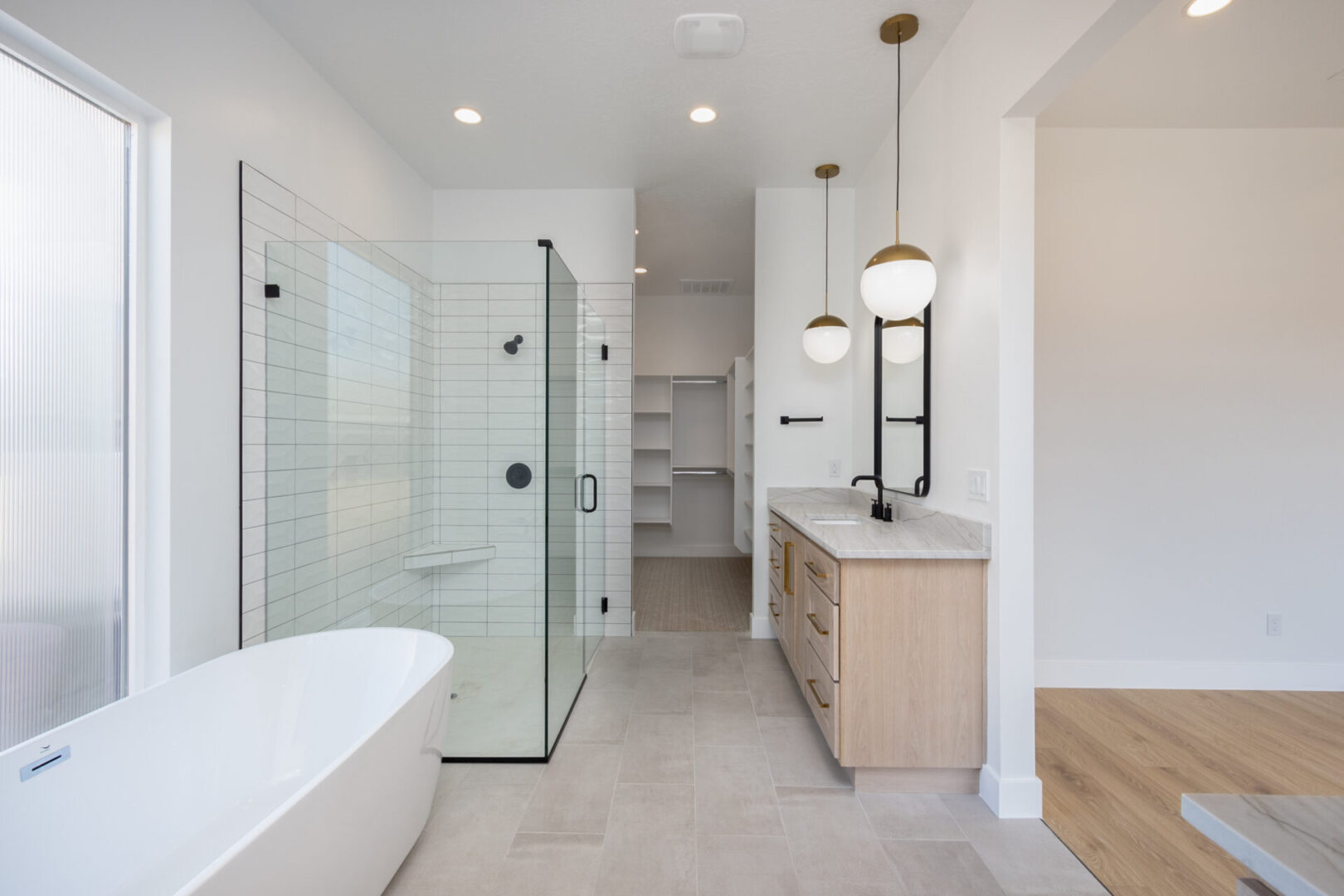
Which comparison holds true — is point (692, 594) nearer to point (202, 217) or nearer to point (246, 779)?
point (246, 779)

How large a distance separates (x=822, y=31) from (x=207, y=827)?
3320 millimetres

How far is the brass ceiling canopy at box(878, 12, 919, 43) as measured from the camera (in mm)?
2236

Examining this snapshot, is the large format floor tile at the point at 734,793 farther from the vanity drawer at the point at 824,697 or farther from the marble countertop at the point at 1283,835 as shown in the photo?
the marble countertop at the point at 1283,835

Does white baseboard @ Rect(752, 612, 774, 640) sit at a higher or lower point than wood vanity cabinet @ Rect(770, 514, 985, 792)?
lower

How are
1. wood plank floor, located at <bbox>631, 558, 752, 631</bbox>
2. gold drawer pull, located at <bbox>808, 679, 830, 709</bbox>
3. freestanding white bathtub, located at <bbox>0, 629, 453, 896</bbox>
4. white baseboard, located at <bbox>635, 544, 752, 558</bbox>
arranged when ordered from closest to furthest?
1. freestanding white bathtub, located at <bbox>0, 629, 453, 896</bbox>
2. gold drawer pull, located at <bbox>808, 679, 830, 709</bbox>
3. wood plank floor, located at <bbox>631, 558, 752, 631</bbox>
4. white baseboard, located at <bbox>635, 544, 752, 558</bbox>

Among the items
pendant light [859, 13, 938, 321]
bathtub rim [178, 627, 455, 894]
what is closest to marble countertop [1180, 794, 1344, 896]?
bathtub rim [178, 627, 455, 894]

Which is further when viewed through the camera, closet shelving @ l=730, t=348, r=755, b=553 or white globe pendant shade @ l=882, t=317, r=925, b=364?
closet shelving @ l=730, t=348, r=755, b=553

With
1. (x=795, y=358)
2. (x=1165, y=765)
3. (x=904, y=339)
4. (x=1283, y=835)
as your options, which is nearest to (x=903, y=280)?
(x=904, y=339)

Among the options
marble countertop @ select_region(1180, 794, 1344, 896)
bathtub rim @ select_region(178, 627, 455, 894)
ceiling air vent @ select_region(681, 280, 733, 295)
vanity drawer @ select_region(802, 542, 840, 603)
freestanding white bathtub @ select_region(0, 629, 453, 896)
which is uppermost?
ceiling air vent @ select_region(681, 280, 733, 295)

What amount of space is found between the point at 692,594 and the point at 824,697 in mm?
2754

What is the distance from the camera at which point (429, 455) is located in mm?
2426

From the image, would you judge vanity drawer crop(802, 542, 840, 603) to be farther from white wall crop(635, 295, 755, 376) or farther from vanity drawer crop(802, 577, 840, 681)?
white wall crop(635, 295, 755, 376)

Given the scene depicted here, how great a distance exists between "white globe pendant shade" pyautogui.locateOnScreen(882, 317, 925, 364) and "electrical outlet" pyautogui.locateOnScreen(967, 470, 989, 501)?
66 centimetres

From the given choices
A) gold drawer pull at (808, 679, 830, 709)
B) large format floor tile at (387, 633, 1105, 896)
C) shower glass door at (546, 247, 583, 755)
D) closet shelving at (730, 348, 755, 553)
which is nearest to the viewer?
large format floor tile at (387, 633, 1105, 896)
